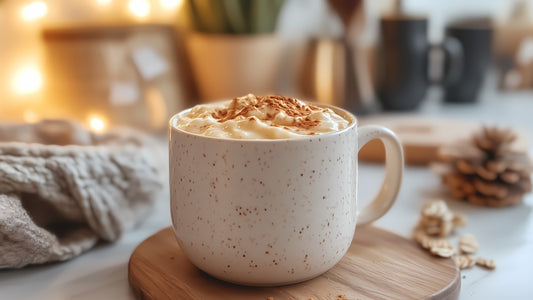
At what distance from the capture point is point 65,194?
0.60m

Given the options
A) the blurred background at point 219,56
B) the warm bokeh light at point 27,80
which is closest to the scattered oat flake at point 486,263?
the blurred background at point 219,56

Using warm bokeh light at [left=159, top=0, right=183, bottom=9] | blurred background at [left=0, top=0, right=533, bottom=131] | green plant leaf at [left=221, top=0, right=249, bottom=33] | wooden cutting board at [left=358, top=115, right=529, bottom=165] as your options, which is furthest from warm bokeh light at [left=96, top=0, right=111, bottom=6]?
wooden cutting board at [left=358, top=115, right=529, bottom=165]

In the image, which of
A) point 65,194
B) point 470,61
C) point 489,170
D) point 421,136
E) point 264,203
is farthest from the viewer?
point 470,61

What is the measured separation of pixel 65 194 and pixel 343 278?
31 centimetres

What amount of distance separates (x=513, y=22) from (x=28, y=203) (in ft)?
4.19

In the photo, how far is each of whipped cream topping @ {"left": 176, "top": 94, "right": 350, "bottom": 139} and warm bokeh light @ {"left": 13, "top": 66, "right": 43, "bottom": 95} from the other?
556 millimetres

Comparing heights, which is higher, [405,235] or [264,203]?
[264,203]

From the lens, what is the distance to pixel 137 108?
3.30ft

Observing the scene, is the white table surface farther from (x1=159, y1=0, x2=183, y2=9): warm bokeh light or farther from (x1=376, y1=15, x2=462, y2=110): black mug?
(x1=159, y1=0, x2=183, y2=9): warm bokeh light

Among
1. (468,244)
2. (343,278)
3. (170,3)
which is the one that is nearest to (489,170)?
(468,244)

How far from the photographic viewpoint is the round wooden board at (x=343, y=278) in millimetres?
498

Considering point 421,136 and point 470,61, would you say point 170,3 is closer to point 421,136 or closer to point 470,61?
point 421,136

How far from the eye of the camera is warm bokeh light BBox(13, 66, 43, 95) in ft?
3.24

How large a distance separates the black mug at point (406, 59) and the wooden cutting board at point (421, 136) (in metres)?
0.14
